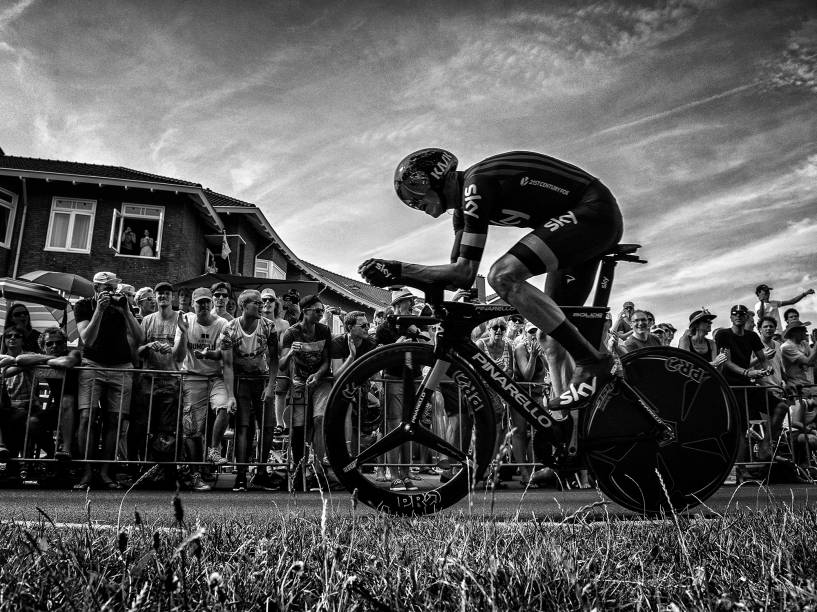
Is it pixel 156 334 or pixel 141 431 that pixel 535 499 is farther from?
pixel 156 334

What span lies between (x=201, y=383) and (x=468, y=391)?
549 centimetres

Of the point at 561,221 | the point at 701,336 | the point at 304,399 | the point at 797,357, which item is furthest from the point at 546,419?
the point at 797,357

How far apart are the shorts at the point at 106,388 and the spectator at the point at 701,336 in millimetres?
Result: 8221

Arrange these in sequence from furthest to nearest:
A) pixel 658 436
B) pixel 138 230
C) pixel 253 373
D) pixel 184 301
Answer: pixel 138 230 → pixel 184 301 → pixel 253 373 → pixel 658 436

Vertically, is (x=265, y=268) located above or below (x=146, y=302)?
above

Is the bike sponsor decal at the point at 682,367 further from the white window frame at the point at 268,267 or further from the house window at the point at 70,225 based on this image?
the white window frame at the point at 268,267

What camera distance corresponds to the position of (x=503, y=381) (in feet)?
14.2

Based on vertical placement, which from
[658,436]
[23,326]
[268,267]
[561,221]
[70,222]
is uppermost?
[268,267]

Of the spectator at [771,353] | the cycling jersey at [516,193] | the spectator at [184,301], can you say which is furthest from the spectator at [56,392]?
the spectator at [771,353]

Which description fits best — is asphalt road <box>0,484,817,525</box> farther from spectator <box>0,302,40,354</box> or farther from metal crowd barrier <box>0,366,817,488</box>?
spectator <box>0,302,40,354</box>

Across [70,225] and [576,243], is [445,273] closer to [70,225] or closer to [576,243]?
[576,243]

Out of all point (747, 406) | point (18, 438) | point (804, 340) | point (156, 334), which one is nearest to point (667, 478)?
point (747, 406)

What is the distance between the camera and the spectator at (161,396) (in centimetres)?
836

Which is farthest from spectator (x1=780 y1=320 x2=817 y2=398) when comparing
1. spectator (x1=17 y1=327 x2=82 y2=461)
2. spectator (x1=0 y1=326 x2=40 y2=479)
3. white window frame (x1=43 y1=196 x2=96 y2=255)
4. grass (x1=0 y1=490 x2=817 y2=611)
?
white window frame (x1=43 y1=196 x2=96 y2=255)
